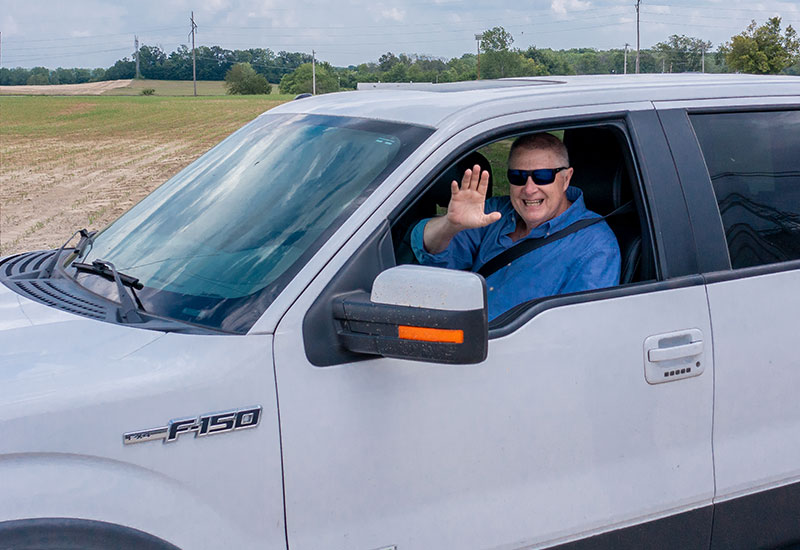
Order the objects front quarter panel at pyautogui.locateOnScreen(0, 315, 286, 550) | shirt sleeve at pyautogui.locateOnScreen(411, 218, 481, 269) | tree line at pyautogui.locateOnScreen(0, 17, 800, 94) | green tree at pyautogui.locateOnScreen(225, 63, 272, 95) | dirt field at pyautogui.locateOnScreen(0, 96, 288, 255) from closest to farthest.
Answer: front quarter panel at pyautogui.locateOnScreen(0, 315, 286, 550) < shirt sleeve at pyautogui.locateOnScreen(411, 218, 481, 269) < dirt field at pyautogui.locateOnScreen(0, 96, 288, 255) < tree line at pyautogui.locateOnScreen(0, 17, 800, 94) < green tree at pyautogui.locateOnScreen(225, 63, 272, 95)

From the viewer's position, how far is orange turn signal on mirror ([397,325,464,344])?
79.4 inches

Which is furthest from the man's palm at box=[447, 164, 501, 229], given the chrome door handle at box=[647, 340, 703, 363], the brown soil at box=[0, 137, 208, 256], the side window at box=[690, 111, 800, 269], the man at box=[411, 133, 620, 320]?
the brown soil at box=[0, 137, 208, 256]

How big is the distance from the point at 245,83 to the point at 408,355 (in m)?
112

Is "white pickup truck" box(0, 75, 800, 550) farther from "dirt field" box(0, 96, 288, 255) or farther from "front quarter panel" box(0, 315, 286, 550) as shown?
"dirt field" box(0, 96, 288, 255)

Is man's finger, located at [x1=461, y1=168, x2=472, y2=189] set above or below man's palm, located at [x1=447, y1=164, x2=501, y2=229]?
above

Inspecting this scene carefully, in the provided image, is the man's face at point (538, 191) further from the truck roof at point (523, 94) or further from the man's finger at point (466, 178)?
the man's finger at point (466, 178)

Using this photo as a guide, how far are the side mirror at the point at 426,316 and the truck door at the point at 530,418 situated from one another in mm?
142

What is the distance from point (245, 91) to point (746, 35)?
56.0 m

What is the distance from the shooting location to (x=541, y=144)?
3004 mm

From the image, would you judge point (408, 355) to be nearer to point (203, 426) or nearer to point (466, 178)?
point (203, 426)

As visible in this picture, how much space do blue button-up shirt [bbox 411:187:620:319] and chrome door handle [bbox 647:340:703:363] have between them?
29cm

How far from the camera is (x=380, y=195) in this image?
7.68ft

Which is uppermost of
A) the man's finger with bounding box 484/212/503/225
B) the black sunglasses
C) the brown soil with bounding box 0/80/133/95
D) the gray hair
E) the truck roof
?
the brown soil with bounding box 0/80/133/95

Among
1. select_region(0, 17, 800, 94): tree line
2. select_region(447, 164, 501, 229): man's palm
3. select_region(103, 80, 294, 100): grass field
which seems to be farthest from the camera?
select_region(103, 80, 294, 100): grass field
